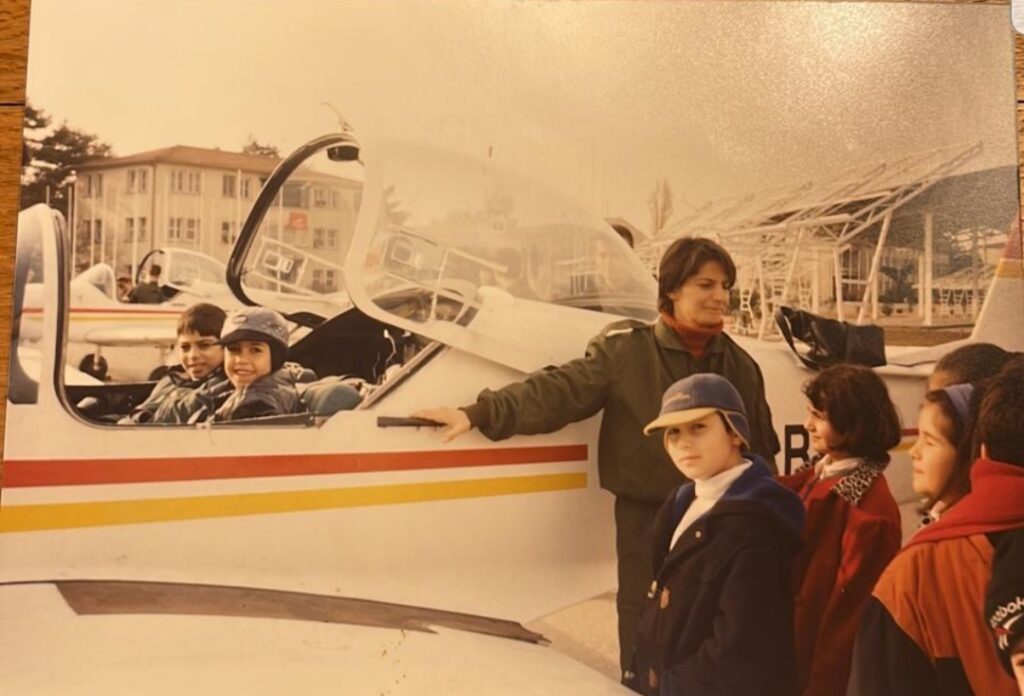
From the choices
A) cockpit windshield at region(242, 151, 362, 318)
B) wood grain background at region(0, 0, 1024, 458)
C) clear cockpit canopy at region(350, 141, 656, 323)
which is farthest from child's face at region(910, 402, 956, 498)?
wood grain background at region(0, 0, 1024, 458)

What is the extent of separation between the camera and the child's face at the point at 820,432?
136 cm

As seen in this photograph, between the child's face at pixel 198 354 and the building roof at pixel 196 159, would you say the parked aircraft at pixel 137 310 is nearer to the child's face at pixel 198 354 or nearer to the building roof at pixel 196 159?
the child's face at pixel 198 354

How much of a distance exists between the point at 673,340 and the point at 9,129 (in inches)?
46.1

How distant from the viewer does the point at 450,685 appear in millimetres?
1243

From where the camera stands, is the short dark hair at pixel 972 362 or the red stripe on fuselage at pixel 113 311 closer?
the red stripe on fuselage at pixel 113 311

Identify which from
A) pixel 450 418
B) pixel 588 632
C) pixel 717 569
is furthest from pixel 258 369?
pixel 717 569

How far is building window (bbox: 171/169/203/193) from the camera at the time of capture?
51.3 inches

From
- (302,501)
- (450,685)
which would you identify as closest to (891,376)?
(450,685)

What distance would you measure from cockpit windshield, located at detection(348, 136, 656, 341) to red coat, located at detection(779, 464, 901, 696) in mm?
437

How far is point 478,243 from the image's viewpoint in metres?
1.35

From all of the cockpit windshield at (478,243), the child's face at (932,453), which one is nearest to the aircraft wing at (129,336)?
the cockpit windshield at (478,243)

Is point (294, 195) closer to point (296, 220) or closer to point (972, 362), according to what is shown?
point (296, 220)

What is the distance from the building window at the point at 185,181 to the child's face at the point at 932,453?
51.0 inches

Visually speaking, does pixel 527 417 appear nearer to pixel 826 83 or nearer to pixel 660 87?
pixel 660 87
